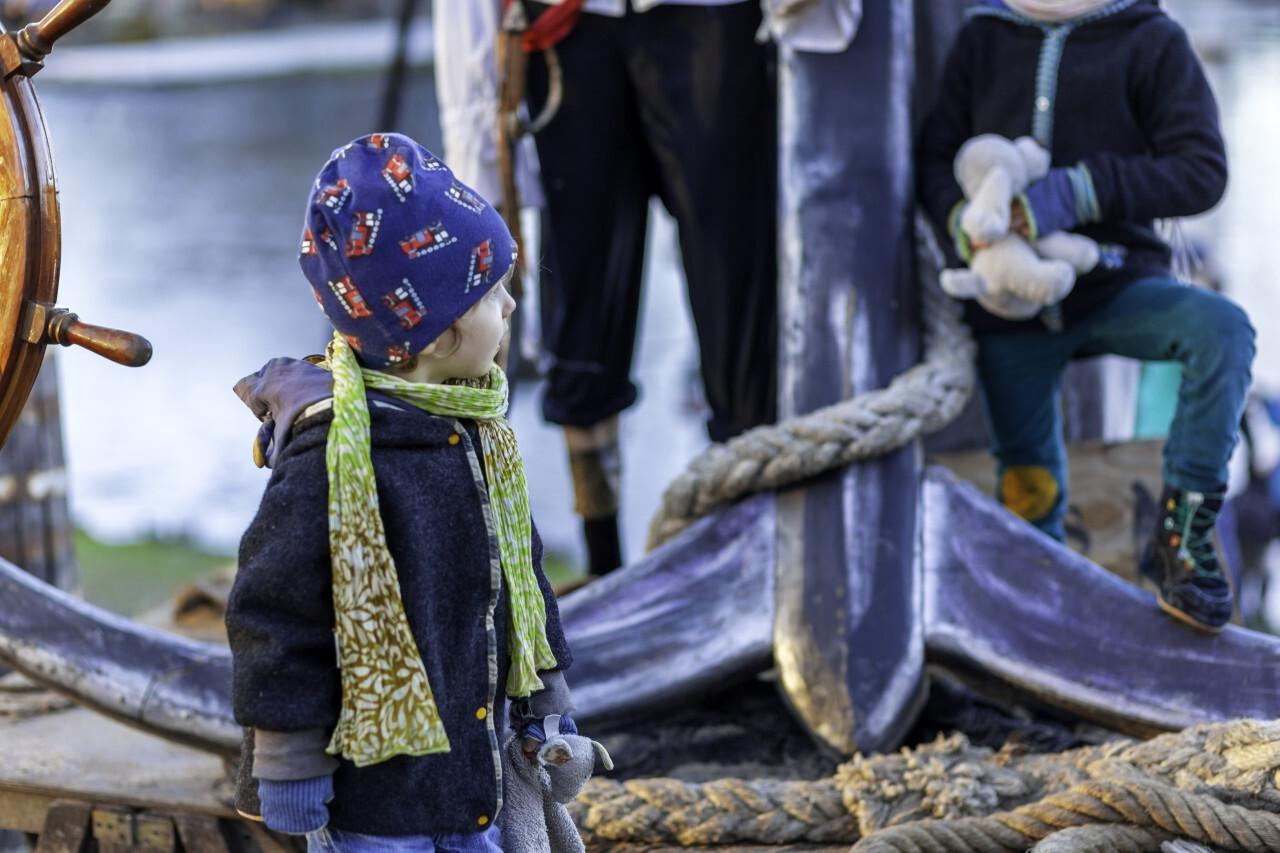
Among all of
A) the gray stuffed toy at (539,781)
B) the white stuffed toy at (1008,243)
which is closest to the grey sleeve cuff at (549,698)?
the gray stuffed toy at (539,781)

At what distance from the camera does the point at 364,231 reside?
1.03 m

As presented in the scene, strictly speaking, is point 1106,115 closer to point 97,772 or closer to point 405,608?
point 405,608

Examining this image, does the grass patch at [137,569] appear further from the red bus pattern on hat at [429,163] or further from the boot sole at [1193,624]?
the red bus pattern on hat at [429,163]

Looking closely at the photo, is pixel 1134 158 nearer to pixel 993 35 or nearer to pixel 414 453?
pixel 993 35

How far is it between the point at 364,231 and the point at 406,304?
59 millimetres

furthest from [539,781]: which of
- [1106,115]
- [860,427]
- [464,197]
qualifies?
[1106,115]

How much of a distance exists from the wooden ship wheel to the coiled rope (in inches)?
31.2

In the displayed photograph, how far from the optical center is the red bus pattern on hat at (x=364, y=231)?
1.03 m

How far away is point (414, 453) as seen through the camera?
108 centimetres

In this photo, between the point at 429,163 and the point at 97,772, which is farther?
the point at 97,772

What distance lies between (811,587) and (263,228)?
7.36 m

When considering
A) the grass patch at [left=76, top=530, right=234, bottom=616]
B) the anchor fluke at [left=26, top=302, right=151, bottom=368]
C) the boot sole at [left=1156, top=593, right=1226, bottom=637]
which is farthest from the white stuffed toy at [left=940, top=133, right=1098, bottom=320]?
the grass patch at [left=76, top=530, right=234, bottom=616]

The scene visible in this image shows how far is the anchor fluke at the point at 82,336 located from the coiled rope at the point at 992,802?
79 cm

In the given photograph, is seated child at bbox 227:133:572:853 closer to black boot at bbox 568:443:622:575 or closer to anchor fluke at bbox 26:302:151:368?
anchor fluke at bbox 26:302:151:368
